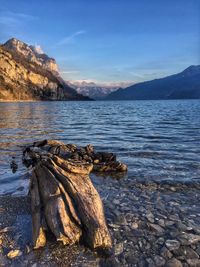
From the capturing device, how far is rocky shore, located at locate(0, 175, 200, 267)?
7285 millimetres

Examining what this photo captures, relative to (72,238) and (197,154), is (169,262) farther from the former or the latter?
(197,154)

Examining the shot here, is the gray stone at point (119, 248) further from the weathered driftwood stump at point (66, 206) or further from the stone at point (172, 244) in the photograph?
the stone at point (172, 244)

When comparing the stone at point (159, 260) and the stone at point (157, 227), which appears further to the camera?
the stone at point (157, 227)

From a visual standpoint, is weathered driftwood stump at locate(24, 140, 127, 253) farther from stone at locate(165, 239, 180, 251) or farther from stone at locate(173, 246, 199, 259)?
stone at locate(173, 246, 199, 259)

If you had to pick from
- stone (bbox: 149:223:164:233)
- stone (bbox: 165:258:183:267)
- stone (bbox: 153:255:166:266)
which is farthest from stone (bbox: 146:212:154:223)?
stone (bbox: 165:258:183:267)

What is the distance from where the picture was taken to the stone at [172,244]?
7831mm

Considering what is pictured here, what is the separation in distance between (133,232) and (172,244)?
44.1 inches

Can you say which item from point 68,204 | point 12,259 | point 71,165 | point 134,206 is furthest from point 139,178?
point 12,259

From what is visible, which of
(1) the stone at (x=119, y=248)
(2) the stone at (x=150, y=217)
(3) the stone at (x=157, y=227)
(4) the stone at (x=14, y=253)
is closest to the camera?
(4) the stone at (x=14, y=253)

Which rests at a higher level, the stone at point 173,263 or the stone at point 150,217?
the stone at point 150,217

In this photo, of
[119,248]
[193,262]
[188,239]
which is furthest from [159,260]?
[188,239]

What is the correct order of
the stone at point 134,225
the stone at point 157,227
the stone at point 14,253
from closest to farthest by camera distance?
the stone at point 14,253, the stone at point 157,227, the stone at point 134,225

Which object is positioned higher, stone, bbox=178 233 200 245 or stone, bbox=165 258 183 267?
stone, bbox=178 233 200 245

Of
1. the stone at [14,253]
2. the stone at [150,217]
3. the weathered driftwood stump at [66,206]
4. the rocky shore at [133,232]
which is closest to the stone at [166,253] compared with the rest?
the rocky shore at [133,232]
